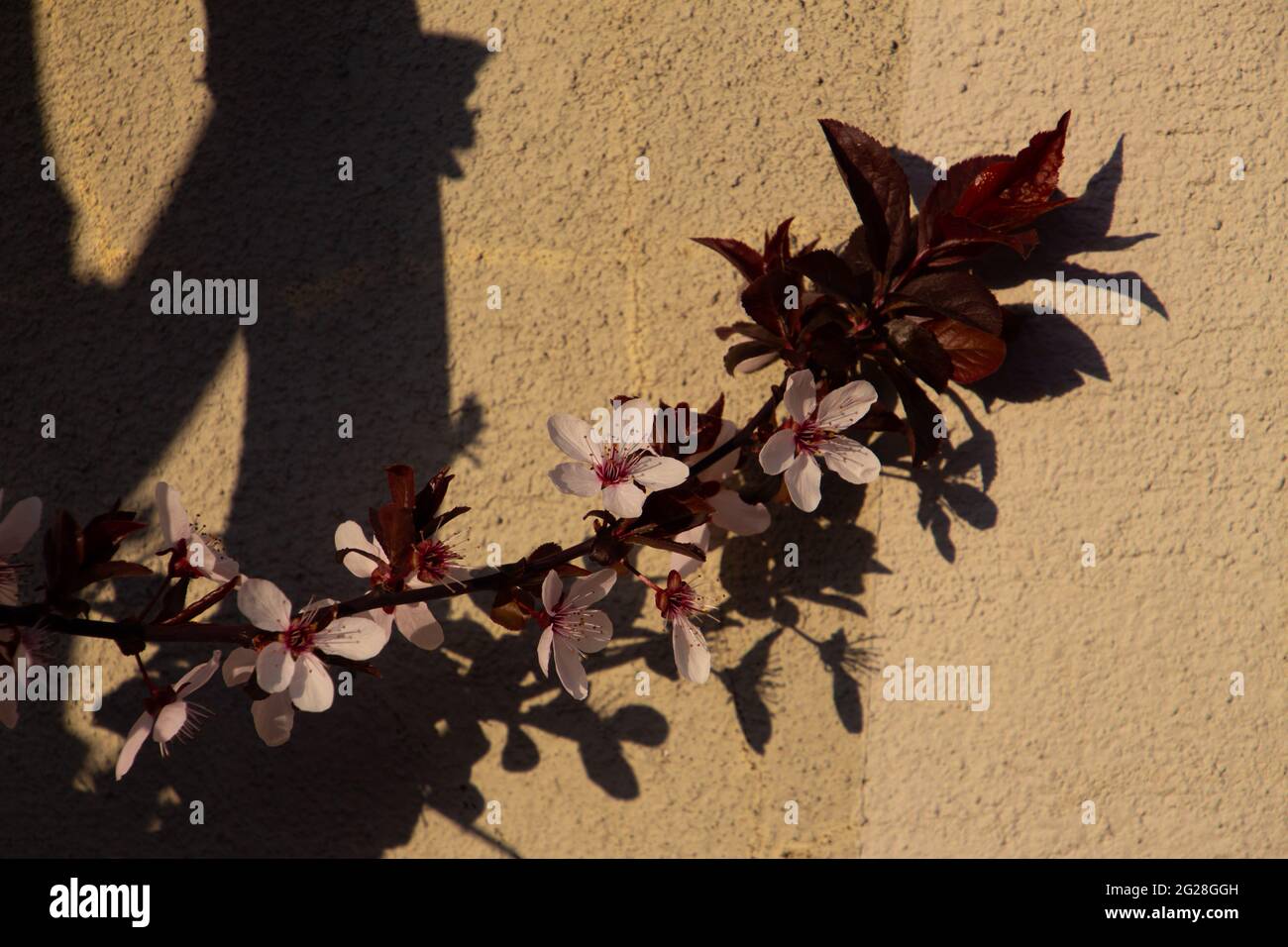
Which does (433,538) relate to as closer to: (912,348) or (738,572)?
(738,572)

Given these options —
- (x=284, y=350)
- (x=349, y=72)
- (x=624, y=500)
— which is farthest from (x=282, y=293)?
(x=624, y=500)

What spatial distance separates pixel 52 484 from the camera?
1580mm

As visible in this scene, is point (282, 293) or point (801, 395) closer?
point (801, 395)

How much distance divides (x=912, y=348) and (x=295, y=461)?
3.04 ft

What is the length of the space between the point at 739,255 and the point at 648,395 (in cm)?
26

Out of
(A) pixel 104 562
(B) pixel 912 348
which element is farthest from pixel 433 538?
(B) pixel 912 348

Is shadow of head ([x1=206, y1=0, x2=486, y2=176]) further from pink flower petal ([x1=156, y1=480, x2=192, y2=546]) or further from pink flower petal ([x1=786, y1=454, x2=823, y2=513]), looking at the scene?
pink flower petal ([x1=786, y1=454, x2=823, y2=513])

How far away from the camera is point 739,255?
146 centimetres

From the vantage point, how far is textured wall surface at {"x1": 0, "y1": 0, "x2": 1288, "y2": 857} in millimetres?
1507

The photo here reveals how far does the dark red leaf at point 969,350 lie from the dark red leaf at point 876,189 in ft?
0.39

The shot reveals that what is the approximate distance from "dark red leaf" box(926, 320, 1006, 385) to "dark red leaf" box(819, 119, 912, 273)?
0.39ft
